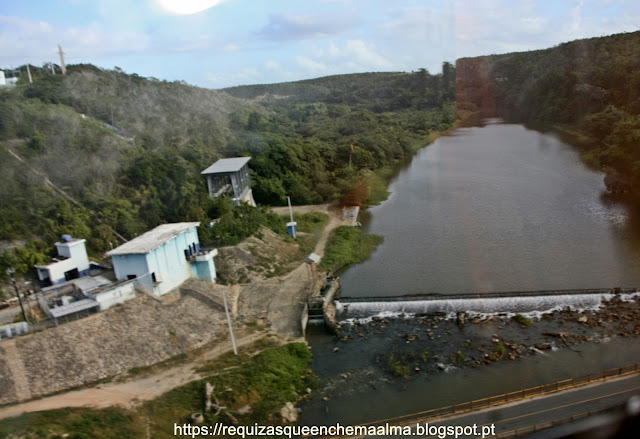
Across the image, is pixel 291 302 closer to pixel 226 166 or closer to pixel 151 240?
pixel 151 240

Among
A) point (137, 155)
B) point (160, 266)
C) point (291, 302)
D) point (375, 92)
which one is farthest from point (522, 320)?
point (375, 92)

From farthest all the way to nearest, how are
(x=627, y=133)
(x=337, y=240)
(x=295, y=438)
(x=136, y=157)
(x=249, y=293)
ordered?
(x=627, y=133)
(x=136, y=157)
(x=337, y=240)
(x=249, y=293)
(x=295, y=438)

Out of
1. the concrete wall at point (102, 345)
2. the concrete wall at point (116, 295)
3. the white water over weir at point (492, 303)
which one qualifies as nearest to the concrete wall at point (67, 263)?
the concrete wall at point (116, 295)

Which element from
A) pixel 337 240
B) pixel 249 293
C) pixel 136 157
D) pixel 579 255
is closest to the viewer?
pixel 249 293

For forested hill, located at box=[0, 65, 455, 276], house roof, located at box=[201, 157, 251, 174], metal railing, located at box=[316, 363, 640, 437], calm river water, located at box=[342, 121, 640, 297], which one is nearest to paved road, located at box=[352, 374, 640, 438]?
metal railing, located at box=[316, 363, 640, 437]

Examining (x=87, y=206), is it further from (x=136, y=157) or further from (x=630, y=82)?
Answer: (x=630, y=82)

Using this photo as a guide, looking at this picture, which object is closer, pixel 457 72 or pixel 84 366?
pixel 84 366

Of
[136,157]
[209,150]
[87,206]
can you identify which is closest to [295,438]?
[87,206]
